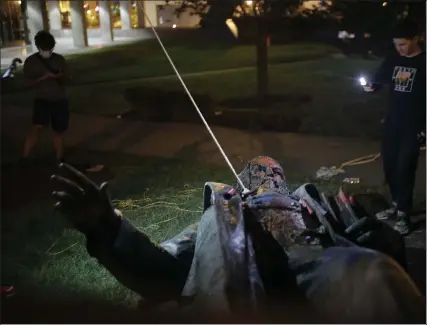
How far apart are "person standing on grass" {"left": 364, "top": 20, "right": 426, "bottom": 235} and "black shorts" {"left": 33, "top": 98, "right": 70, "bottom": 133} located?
311cm

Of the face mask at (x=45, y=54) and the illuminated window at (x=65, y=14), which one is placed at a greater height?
the illuminated window at (x=65, y=14)

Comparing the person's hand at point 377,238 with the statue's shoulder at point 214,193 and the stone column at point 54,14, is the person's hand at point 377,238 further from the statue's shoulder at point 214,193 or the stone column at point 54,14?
the stone column at point 54,14

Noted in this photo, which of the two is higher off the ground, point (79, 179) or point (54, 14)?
point (54, 14)

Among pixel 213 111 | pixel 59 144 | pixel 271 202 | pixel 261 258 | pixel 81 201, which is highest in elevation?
pixel 81 201

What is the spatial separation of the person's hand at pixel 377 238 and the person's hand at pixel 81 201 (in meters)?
1.19

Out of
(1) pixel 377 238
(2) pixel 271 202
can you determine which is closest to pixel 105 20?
(2) pixel 271 202

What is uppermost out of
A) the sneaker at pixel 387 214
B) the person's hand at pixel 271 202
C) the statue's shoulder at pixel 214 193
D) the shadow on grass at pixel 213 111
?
the statue's shoulder at pixel 214 193

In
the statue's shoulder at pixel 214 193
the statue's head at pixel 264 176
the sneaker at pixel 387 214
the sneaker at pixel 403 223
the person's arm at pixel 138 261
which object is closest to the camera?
the person's arm at pixel 138 261

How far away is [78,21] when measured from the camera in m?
3.85

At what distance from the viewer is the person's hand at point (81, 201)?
94.0 inches

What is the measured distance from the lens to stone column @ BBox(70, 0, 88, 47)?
3811 millimetres

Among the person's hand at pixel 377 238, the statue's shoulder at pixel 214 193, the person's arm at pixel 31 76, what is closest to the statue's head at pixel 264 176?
the statue's shoulder at pixel 214 193

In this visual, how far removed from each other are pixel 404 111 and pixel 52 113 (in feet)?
11.7

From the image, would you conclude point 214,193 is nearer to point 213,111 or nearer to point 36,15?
point 36,15
